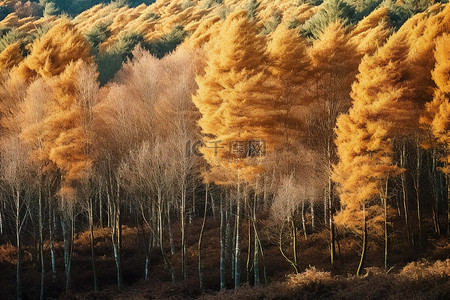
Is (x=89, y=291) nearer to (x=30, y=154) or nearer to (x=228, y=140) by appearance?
(x=30, y=154)

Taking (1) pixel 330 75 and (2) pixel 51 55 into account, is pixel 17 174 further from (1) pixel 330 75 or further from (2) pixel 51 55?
(1) pixel 330 75

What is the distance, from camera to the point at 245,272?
2362 centimetres

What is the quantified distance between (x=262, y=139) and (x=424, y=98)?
31.5 feet

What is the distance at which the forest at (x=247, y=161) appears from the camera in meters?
19.8

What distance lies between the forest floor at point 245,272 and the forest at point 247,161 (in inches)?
4.3

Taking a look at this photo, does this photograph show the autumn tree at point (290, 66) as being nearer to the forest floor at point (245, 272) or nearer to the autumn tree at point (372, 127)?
the autumn tree at point (372, 127)

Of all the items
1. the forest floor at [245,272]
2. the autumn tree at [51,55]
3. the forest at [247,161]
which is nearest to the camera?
the forest floor at [245,272]

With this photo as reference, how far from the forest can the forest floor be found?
0.36 ft

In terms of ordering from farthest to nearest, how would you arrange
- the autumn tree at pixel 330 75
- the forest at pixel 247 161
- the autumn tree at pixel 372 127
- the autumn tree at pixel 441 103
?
the autumn tree at pixel 330 75, the autumn tree at pixel 441 103, the forest at pixel 247 161, the autumn tree at pixel 372 127

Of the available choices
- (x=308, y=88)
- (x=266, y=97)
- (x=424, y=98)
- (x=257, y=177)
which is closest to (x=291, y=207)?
(x=257, y=177)

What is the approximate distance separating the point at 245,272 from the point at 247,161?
715 cm

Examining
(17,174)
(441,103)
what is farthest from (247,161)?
(17,174)

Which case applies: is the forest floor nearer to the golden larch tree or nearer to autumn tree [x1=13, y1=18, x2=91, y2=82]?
the golden larch tree

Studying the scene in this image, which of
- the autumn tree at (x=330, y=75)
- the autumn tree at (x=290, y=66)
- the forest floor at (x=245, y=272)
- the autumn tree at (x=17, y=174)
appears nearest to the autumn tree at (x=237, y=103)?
the autumn tree at (x=290, y=66)
